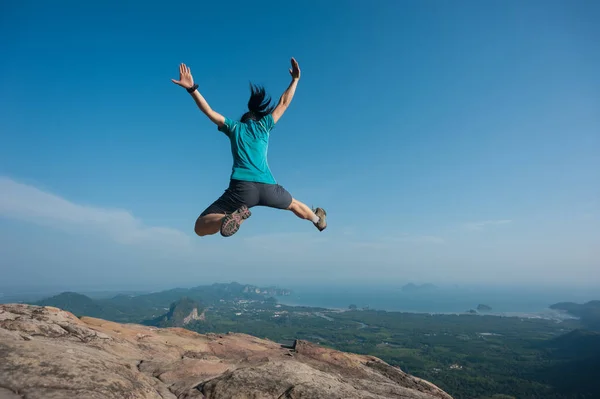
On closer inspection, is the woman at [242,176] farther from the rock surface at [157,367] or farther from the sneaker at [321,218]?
the rock surface at [157,367]

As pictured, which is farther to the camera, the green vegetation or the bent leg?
the green vegetation

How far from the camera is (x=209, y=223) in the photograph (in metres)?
5.37

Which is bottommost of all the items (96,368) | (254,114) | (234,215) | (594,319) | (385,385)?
(594,319)

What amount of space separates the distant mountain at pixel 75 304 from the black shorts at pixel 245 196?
199 m

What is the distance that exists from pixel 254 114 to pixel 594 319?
256851 millimetres

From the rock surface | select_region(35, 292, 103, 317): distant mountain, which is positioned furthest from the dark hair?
select_region(35, 292, 103, 317): distant mountain

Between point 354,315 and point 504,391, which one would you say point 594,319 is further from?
point 504,391

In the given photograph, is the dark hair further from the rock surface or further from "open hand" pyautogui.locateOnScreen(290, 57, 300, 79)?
the rock surface

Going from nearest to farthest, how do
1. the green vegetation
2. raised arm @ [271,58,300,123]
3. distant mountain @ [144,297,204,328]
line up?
raised arm @ [271,58,300,123], the green vegetation, distant mountain @ [144,297,204,328]

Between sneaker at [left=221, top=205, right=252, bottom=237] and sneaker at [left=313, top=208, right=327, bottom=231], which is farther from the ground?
sneaker at [left=313, top=208, right=327, bottom=231]

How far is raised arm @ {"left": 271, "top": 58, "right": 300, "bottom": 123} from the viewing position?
245 inches

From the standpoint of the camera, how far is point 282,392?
14.7 ft

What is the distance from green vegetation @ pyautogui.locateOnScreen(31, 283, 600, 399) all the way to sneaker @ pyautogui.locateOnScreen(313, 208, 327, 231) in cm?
8003

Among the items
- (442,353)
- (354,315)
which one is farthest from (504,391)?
(354,315)
